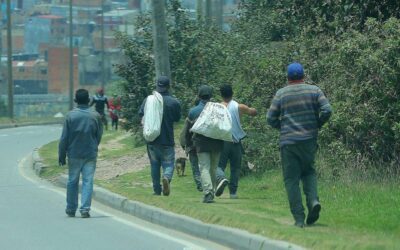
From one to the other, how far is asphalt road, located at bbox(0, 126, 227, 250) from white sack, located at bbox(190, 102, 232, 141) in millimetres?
1606

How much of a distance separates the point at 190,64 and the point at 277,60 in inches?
352

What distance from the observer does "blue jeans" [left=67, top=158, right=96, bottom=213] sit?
49.8 ft

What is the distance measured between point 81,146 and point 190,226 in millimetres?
2640

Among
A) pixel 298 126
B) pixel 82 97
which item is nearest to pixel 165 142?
pixel 82 97

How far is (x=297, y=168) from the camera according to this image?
1229 cm

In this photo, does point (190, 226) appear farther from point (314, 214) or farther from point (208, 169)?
point (208, 169)

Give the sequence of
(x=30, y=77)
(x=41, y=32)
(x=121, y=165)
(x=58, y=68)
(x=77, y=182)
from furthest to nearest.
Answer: (x=41, y=32) → (x=58, y=68) → (x=30, y=77) → (x=121, y=165) → (x=77, y=182)

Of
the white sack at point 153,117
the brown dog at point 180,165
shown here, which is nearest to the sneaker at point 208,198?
the white sack at point 153,117

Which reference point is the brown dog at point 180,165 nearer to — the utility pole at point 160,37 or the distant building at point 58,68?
the utility pole at point 160,37

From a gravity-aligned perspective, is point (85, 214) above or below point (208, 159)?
below

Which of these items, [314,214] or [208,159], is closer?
[314,214]

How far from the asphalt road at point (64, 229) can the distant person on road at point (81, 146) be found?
1.05 feet

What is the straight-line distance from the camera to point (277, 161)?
18016 mm

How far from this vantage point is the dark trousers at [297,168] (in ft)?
40.0
